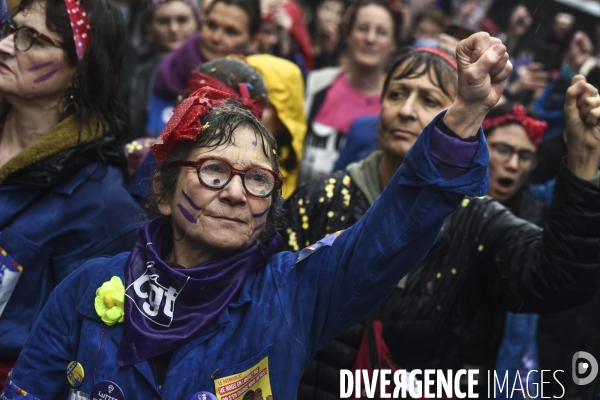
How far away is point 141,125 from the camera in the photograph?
527 cm

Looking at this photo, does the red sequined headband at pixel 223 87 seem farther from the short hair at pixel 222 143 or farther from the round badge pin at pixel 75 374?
the round badge pin at pixel 75 374

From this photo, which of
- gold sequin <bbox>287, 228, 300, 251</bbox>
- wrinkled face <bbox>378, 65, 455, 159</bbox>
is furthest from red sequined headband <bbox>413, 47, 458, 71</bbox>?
gold sequin <bbox>287, 228, 300, 251</bbox>

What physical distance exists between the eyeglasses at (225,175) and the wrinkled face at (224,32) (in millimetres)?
2753

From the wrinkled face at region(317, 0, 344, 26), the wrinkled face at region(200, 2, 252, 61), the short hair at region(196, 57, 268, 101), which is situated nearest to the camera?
the short hair at region(196, 57, 268, 101)

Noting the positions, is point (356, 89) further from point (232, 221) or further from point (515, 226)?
point (232, 221)

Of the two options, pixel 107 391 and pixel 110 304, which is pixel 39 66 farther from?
pixel 107 391

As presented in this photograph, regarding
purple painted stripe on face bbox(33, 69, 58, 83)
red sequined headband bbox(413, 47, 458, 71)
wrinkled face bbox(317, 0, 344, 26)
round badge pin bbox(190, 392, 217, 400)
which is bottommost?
wrinkled face bbox(317, 0, 344, 26)

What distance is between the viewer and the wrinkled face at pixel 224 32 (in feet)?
16.3

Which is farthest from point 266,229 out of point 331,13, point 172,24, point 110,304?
point 331,13

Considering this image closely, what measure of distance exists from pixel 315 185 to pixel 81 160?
3.01 feet

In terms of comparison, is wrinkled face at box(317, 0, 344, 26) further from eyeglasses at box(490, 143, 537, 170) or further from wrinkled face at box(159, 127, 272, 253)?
wrinkled face at box(159, 127, 272, 253)

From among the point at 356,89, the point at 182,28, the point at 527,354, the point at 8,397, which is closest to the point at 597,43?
the point at 356,89

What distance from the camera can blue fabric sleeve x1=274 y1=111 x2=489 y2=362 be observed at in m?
1.93

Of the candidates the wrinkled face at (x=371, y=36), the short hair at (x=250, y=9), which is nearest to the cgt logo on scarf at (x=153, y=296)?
the short hair at (x=250, y=9)
